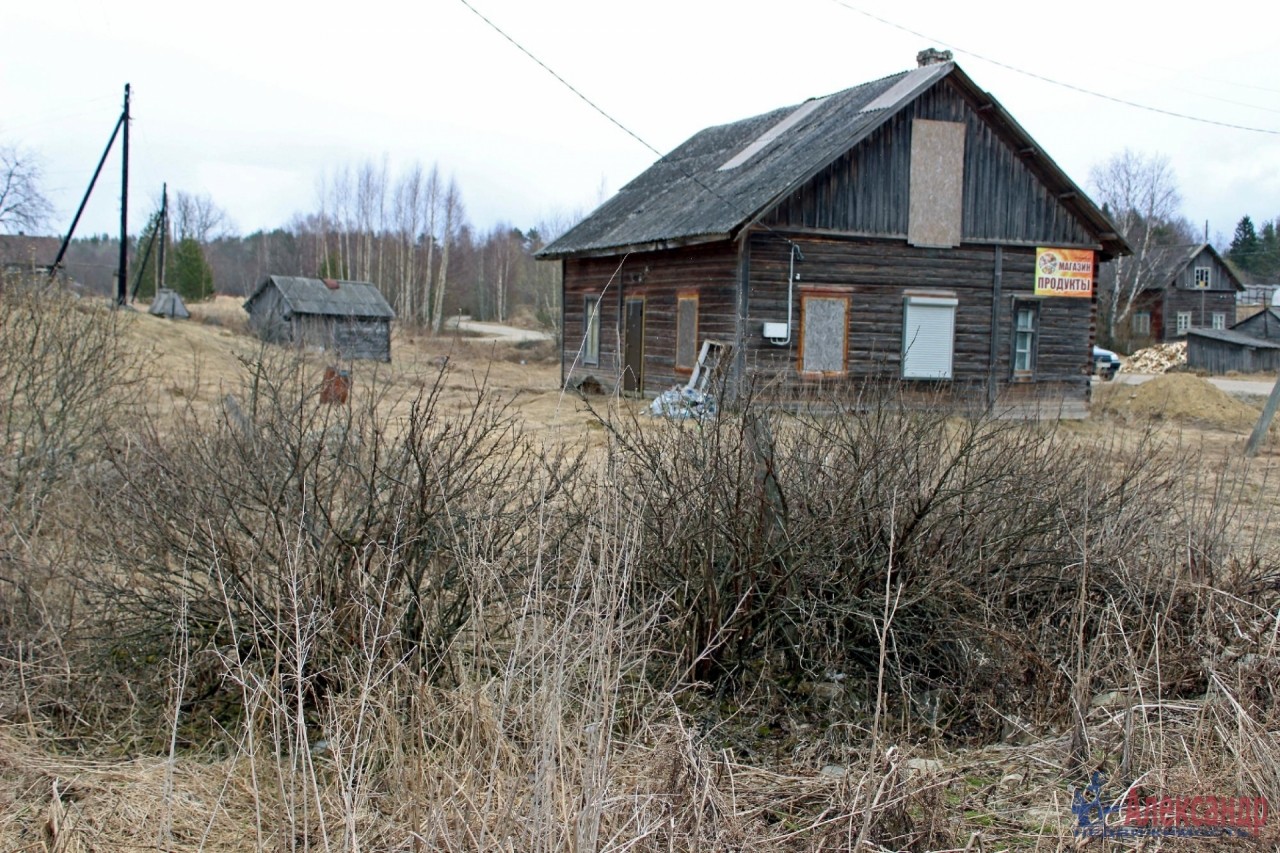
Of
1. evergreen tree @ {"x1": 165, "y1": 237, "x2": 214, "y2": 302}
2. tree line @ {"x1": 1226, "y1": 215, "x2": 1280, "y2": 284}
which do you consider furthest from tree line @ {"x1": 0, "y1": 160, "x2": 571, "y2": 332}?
tree line @ {"x1": 1226, "y1": 215, "x2": 1280, "y2": 284}

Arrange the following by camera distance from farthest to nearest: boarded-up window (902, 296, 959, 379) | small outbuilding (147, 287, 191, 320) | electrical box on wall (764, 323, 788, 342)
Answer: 1. small outbuilding (147, 287, 191, 320)
2. boarded-up window (902, 296, 959, 379)
3. electrical box on wall (764, 323, 788, 342)

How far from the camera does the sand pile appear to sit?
20.5 metres

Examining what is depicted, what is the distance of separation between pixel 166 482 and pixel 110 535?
459 mm

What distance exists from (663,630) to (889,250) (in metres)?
13.6

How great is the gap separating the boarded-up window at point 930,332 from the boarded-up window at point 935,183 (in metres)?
0.99

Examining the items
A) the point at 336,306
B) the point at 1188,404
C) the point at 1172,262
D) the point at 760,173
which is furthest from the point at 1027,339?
the point at 1172,262

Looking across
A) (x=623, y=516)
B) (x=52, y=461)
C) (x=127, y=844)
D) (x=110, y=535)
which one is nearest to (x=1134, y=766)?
(x=623, y=516)

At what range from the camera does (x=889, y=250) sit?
57.1ft

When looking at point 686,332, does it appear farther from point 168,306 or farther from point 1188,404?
point 168,306

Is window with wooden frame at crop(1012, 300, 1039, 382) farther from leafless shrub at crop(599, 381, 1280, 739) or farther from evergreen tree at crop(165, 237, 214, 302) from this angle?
evergreen tree at crop(165, 237, 214, 302)

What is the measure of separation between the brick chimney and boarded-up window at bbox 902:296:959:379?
13.7ft

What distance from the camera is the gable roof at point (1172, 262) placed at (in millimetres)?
55156

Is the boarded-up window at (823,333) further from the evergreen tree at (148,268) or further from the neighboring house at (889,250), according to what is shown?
the evergreen tree at (148,268)

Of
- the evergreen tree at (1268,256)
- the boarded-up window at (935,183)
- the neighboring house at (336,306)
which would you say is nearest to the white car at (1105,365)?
the boarded-up window at (935,183)
